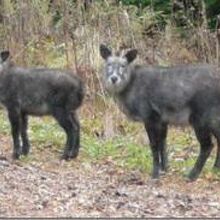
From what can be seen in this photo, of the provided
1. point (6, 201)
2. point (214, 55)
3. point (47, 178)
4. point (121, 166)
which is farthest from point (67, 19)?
point (6, 201)

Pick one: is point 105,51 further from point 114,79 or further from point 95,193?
point 95,193

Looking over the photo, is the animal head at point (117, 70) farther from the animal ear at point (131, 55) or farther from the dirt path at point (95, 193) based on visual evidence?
the dirt path at point (95, 193)

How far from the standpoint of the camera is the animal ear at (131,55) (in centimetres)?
1016

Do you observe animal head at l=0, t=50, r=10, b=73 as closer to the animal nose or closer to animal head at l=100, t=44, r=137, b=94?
animal head at l=100, t=44, r=137, b=94

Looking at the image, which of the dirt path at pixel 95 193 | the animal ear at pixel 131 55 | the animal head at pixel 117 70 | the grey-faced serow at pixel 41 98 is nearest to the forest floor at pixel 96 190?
the dirt path at pixel 95 193

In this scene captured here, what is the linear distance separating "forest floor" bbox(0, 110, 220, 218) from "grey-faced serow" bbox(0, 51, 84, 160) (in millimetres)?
300

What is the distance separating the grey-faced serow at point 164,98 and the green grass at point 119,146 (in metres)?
0.43

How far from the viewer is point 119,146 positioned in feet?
38.4

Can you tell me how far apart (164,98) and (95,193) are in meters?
1.57

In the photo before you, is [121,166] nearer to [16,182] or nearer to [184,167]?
[184,167]

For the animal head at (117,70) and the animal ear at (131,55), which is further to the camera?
the animal ear at (131,55)

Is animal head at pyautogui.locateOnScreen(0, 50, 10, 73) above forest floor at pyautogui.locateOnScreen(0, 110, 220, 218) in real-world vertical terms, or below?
above

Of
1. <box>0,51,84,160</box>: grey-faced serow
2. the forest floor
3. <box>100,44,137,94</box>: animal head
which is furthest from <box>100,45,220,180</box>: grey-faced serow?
<box>0,51,84,160</box>: grey-faced serow

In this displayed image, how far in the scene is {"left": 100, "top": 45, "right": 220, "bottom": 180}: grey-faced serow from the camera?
9672mm
